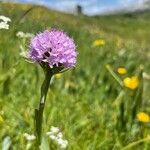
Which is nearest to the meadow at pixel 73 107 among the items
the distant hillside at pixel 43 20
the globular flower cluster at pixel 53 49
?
the distant hillside at pixel 43 20

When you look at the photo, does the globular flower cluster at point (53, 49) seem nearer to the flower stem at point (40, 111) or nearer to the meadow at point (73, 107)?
the flower stem at point (40, 111)

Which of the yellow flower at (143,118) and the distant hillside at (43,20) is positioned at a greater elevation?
the distant hillside at (43,20)

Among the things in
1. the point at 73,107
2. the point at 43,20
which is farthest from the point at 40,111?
the point at 43,20

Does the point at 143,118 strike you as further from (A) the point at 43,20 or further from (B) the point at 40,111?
(A) the point at 43,20

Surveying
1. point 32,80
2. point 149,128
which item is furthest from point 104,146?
point 32,80

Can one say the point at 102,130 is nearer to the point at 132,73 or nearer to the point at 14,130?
the point at 14,130

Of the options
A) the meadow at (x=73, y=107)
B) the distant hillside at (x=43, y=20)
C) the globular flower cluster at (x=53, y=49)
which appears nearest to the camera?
the globular flower cluster at (x=53, y=49)

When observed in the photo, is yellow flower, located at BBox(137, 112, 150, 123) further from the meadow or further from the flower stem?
the flower stem

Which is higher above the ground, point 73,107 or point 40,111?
point 40,111

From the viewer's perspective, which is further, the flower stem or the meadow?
the meadow

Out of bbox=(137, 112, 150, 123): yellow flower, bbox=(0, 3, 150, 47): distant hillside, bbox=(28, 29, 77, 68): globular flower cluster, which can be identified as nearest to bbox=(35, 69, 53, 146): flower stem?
bbox=(28, 29, 77, 68): globular flower cluster
